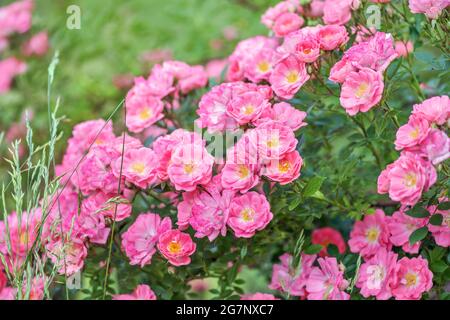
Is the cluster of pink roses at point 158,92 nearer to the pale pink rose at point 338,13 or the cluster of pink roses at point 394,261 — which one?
the pale pink rose at point 338,13

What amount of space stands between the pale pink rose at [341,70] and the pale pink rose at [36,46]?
6.33ft

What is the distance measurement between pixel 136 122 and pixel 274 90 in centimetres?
40

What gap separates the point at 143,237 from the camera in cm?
169

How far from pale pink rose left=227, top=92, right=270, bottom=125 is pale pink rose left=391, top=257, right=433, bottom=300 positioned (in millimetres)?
453

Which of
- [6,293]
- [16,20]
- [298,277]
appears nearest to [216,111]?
[298,277]

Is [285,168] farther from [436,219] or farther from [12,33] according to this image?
[12,33]

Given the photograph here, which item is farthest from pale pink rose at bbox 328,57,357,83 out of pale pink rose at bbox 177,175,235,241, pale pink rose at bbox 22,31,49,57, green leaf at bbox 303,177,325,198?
pale pink rose at bbox 22,31,49,57

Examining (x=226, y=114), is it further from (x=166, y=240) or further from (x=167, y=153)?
(x=166, y=240)

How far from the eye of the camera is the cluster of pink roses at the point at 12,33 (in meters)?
3.03

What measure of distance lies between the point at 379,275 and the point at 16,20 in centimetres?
A: 200

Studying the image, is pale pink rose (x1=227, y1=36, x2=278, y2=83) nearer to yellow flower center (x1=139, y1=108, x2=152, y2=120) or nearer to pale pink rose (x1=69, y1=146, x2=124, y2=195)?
yellow flower center (x1=139, y1=108, x2=152, y2=120)

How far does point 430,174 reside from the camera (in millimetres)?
1403

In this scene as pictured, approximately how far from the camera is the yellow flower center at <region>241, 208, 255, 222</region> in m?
1.58

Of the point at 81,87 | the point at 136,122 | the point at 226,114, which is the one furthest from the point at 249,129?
the point at 81,87
